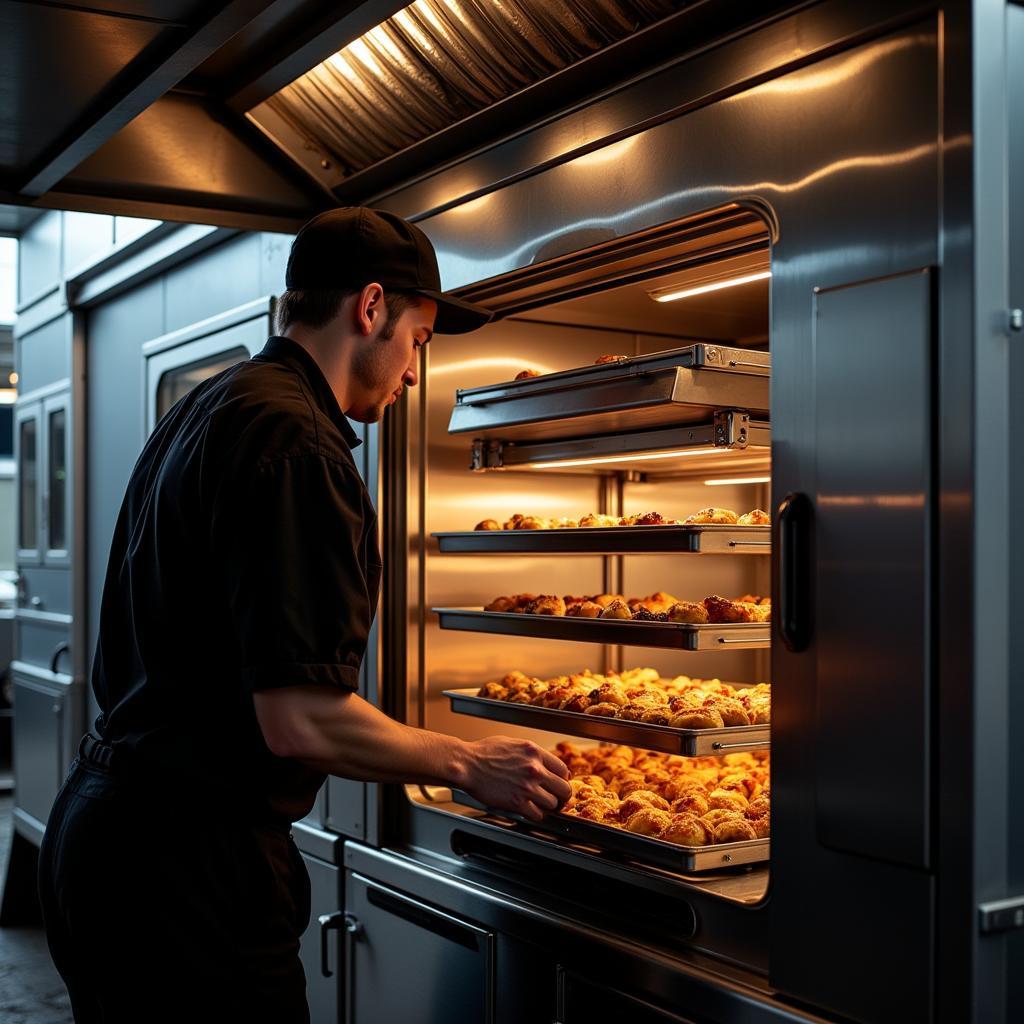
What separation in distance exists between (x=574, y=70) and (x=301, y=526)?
3.69 feet

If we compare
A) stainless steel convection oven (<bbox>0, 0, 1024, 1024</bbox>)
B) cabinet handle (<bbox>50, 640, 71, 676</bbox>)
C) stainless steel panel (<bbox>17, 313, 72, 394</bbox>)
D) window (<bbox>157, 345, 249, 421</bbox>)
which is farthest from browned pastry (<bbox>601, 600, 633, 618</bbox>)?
stainless steel panel (<bbox>17, 313, 72, 394</bbox>)

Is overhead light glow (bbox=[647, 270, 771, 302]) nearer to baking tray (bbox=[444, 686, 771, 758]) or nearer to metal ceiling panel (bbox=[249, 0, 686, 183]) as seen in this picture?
metal ceiling panel (bbox=[249, 0, 686, 183])

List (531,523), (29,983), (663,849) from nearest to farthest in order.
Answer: (663,849) → (531,523) → (29,983)

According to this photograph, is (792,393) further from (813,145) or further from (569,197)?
(569,197)

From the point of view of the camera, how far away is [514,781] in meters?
1.98

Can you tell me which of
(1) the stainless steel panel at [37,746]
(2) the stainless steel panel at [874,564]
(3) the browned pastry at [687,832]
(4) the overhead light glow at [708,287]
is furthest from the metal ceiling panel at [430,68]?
(1) the stainless steel panel at [37,746]

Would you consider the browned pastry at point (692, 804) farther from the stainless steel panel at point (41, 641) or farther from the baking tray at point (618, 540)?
the stainless steel panel at point (41, 641)

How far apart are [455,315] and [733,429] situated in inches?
22.2

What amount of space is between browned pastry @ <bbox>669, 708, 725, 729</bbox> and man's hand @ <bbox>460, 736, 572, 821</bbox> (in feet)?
1.28

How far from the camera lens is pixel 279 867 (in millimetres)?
1964

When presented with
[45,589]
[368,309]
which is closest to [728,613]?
[368,309]

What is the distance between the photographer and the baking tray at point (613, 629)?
2.26 meters

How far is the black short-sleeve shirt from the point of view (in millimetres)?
1743

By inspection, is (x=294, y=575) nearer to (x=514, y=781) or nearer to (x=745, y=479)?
(x=514, y=781)
